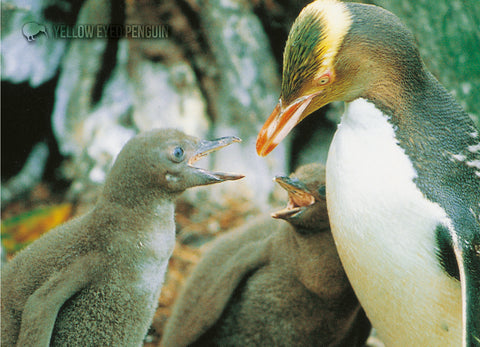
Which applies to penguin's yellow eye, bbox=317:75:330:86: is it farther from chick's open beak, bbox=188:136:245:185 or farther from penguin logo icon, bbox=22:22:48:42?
penguin logo icon, bbox=22:22:48:42

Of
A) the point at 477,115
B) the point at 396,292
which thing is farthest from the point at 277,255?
the point at 477,115

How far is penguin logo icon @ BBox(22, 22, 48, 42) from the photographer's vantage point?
387 cm

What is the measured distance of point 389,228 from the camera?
5.95 ft

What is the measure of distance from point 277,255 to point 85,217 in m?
0.88

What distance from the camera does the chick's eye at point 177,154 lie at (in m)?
2.21

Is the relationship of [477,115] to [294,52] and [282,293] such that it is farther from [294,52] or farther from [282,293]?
[294,52]

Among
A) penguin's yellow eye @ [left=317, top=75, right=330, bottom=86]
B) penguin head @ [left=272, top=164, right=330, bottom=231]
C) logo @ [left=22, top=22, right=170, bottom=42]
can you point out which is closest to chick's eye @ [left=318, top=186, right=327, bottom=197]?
penguin head @ [left=272, top=164, right=330, bottom=231]

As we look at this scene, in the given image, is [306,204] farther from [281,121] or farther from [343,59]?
[343,59]

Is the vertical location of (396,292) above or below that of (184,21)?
above

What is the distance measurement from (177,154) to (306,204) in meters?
0.61

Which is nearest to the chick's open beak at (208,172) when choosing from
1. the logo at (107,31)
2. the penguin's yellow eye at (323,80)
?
the penguin's yellow eye at (323,80)

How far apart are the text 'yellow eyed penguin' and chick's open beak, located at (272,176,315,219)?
1.45ft

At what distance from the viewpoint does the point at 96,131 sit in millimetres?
4180

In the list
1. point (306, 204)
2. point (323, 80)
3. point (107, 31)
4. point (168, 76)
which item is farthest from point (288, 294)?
point (107, 31)
